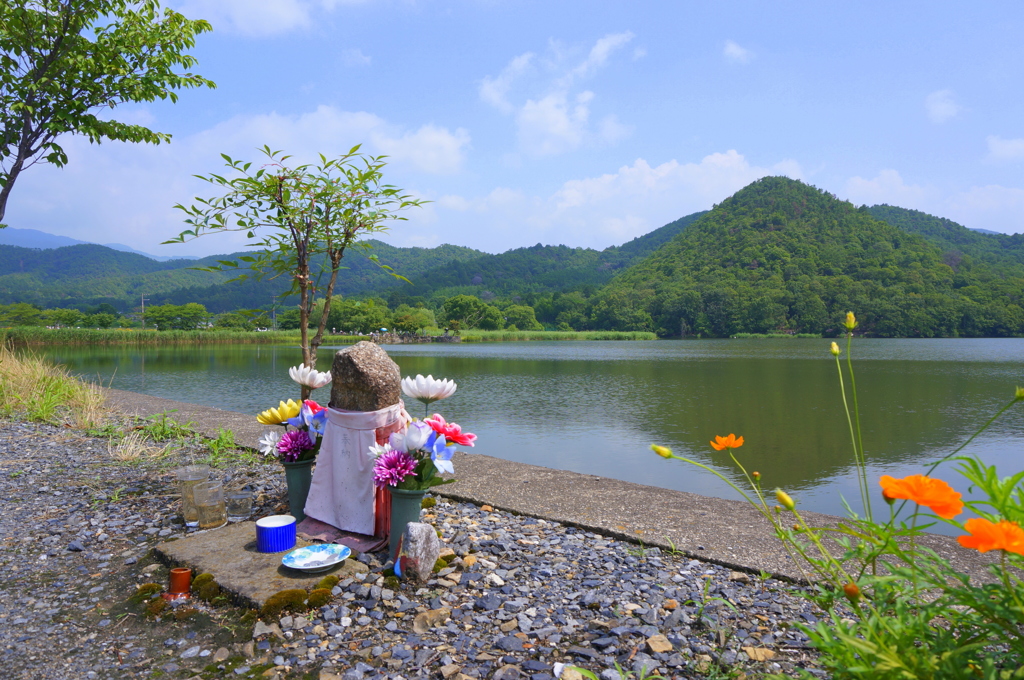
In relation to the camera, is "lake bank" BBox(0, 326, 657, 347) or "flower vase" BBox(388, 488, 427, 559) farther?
"lake bank" BBox(0, 326, 657, 347)

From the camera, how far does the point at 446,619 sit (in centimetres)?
221

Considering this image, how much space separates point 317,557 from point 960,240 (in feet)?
278

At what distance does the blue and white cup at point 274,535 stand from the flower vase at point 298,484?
492 mm

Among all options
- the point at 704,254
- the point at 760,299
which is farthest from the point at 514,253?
the point at 760,299

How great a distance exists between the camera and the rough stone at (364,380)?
2822mm

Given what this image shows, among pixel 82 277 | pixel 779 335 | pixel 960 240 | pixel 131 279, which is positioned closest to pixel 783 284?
pixel 779 335

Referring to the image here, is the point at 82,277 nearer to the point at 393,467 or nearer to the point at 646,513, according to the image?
the point at 393,467

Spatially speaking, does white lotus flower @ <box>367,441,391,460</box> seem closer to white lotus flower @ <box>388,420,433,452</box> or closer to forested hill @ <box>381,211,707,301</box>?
white lotus flower @ <box>388,420,433,452</box>

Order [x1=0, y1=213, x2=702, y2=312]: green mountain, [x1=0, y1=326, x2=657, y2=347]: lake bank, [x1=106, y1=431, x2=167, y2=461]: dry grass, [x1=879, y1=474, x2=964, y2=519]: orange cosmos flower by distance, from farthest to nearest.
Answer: [x1=0, y1=213, x2=702, y2=312]: green mountain
[x1=0, y1=326, x2=657, y2=347]: lake bank
[x1=106, y1=431, x2=167, y2=461]: dry grass
[x1=879, y1=474, x2=964, y2=519]: orange cosmos flower

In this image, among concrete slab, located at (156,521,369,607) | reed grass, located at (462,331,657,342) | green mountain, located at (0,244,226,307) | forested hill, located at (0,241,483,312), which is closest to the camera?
concrete slab, located at (156,521,369,607)

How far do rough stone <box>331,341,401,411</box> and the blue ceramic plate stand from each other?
689mm

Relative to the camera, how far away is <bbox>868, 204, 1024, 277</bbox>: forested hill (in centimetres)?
5697

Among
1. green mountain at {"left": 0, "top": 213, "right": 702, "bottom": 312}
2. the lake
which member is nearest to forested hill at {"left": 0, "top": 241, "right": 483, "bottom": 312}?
green mountain at {"left": 0, "top": 213, "right": 702, "bottom": 312}

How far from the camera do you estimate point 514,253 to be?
446 feet
